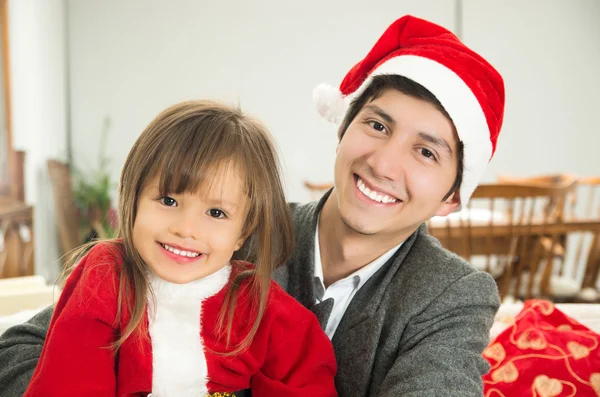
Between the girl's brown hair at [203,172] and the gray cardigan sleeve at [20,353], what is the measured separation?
24cm

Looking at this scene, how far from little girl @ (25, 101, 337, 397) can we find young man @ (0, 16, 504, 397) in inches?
6.7

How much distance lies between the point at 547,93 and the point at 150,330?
5.65 metres

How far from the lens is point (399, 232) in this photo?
1.42 meters

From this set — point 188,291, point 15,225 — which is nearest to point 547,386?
point 188,291

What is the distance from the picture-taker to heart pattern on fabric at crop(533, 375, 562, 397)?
134cm

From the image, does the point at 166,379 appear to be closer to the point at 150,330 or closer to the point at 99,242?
the point at 150,330

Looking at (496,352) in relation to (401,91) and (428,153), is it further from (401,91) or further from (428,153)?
(401,91)

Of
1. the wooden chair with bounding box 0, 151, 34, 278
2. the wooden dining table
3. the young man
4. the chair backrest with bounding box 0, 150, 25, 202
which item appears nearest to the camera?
the young man

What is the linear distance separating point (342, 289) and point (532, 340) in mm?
469

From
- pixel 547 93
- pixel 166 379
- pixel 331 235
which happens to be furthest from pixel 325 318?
pixel 547 93

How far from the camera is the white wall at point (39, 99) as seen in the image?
3938 millimetres

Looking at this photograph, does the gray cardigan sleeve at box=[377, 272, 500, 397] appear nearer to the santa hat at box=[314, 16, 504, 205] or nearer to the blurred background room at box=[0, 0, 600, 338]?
the santa hat at box=[314, 16, 504, 205]

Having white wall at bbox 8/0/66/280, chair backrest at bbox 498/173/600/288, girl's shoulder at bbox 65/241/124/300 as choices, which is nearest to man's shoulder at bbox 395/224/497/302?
girl's shoulder at bbox 65/241/124/300

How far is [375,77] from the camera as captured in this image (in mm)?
1427
